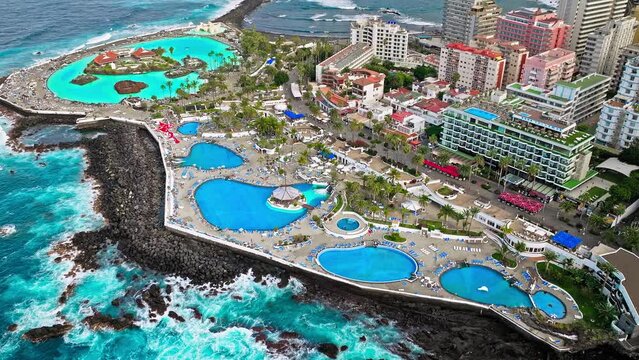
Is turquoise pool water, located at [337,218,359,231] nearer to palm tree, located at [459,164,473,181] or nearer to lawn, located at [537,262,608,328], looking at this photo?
palm tree, located at [459,164,473,181]

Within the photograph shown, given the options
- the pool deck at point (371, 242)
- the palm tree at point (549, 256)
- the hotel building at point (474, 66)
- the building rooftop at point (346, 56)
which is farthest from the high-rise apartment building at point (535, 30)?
the palm tree at point (549, 256)

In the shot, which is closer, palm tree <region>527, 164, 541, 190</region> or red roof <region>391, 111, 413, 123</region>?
palm tree <region>527, 164, 541, 190</region>

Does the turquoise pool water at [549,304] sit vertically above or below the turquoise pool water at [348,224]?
below

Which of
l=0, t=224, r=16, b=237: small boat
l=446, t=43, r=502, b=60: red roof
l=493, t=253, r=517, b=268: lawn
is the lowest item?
l=0, t=224, r=16, b=237: small boat

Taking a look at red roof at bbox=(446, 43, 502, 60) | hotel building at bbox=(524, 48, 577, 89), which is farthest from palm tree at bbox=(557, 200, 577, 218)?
red roof at bbox=(446, 43, 502, 60)

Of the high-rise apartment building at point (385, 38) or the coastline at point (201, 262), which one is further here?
the high-rise apartment building at point (385, 38)

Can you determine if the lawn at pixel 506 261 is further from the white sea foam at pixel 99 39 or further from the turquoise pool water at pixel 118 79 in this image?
the white sea foam at pixel 99 39

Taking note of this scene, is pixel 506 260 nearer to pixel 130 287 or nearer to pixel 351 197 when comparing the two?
pixel 351 197
